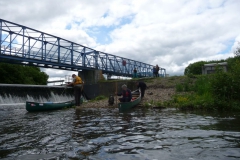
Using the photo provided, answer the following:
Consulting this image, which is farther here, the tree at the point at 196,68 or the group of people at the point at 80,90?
the tree at the point at 196,68

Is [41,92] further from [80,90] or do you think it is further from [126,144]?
[126,144]

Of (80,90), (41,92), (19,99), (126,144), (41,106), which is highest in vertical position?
(80,90)

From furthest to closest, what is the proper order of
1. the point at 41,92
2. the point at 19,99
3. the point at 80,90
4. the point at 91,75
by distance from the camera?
the point at 91,75 < the point at 41,92 < the point at 19,99 < the point at 80,90

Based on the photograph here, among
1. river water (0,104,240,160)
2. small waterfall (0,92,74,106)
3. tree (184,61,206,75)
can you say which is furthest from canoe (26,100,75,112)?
tree (184,61,206,75)

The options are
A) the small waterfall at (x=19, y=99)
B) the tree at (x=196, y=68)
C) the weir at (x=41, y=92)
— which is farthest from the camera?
the tree at (x=196, y=68)

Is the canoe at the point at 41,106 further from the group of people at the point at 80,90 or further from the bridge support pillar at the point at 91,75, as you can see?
the bridge support pillar at the point at 91,75

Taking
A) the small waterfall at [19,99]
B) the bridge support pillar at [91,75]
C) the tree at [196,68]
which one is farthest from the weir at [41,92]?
the tree at [196,68]

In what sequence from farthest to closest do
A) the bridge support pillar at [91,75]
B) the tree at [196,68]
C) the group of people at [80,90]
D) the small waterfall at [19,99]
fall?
1. the tree at [196,68]
2. the bridge support pillar at [91,75]
3. the small waterfall at [19,99]
4. the group of people at [80,90]

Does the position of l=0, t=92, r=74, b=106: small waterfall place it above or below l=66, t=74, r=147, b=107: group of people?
below

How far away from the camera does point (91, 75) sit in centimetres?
3516

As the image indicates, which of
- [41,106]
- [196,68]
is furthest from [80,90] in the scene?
[196,68]

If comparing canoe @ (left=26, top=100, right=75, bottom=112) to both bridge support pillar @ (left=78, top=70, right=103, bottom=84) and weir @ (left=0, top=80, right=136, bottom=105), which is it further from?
bridge support pillar @ (left=78, top=70, right=103, bottom=84)

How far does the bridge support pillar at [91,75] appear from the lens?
34.3 meters

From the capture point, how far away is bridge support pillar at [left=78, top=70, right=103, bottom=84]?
34.3m
